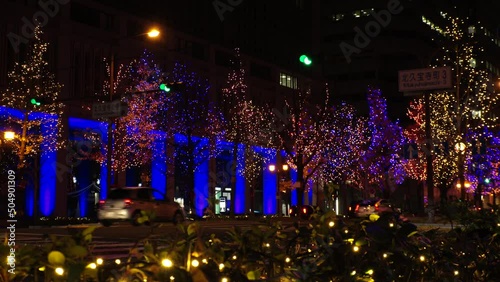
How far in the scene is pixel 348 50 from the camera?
81.3m

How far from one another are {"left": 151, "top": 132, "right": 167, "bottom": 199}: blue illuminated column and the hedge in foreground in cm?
3479

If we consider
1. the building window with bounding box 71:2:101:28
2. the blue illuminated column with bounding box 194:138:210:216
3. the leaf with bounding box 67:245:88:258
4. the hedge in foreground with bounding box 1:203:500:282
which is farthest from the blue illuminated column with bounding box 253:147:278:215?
the leaf with bounding box 67:245:88:258

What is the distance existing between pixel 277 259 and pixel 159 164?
39954 mm

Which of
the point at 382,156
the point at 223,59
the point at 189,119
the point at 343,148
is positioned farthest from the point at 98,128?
the point at 382,156

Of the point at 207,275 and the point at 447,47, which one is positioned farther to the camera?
the point at 447,47

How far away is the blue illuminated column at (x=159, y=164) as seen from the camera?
1612 inches

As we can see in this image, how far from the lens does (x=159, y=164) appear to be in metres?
43.4

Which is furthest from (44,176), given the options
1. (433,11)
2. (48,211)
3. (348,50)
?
(433,11)

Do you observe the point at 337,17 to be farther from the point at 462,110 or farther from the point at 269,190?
the point at 462,110

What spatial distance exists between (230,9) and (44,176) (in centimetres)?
2553

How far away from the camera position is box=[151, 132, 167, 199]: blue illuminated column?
4095cm

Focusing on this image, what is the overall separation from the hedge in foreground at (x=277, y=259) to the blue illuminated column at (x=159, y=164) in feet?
114

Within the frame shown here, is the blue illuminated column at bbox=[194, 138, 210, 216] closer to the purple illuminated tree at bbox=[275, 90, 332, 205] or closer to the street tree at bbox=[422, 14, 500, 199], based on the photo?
the purple illuminated tree at bbox=[275, 90, 332, 205]

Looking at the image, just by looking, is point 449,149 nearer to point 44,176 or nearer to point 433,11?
point 44,176
